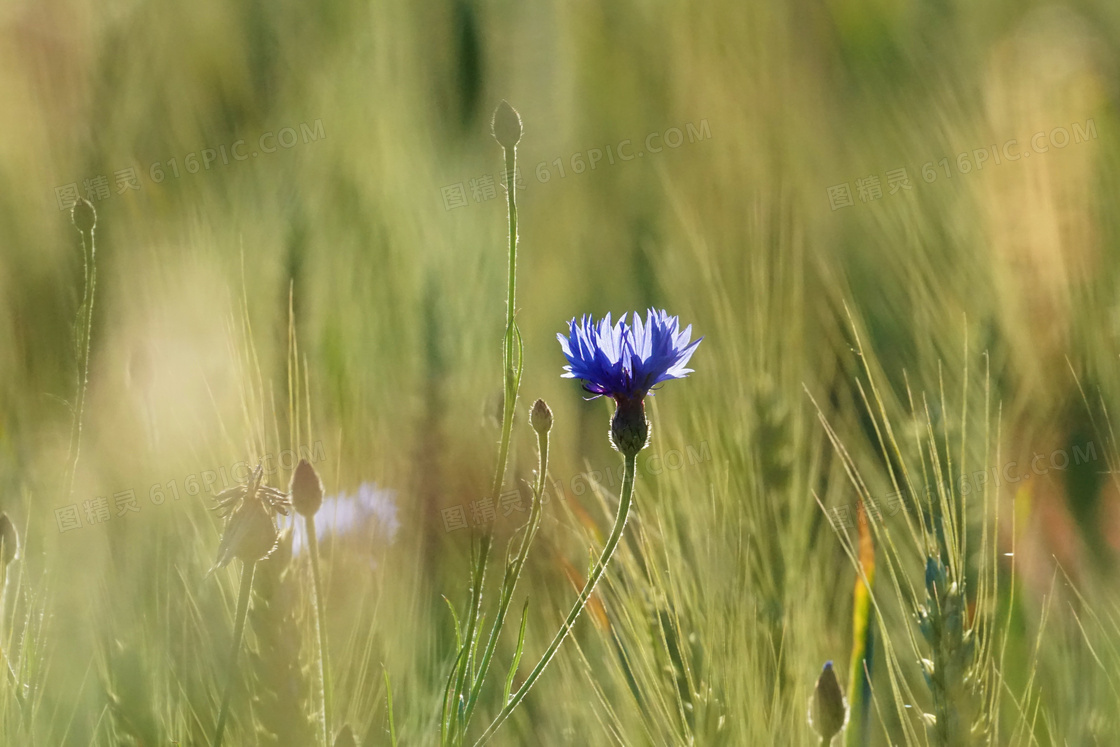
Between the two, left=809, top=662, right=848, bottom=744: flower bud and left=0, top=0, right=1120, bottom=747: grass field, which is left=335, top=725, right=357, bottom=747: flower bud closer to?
left=0, top=0, right=1120, bottom=747: grass field

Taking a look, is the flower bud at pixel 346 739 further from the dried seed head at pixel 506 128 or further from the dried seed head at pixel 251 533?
the dried seed head at pixel 506 128

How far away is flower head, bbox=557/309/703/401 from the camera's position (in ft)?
2.80

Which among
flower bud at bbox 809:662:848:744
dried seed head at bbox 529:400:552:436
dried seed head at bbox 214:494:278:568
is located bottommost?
flower bud at bbox 809:662:848:744

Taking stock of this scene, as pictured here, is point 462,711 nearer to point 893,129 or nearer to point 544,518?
point 544,518

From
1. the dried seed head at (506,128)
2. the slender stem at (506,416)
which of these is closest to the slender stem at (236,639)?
the slender stem at (506,416)

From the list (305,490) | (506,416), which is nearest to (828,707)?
(506,416)

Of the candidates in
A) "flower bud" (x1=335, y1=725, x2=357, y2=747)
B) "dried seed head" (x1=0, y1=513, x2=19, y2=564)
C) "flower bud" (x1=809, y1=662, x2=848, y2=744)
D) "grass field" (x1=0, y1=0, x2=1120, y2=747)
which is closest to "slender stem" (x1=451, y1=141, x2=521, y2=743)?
"grass field" (x1=0, y1=0, x2=1120, y2=747)

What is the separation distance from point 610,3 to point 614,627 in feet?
6.33

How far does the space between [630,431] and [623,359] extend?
0.26ft

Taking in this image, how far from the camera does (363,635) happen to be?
955mm

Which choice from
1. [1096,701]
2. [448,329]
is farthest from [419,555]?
[1096,701]

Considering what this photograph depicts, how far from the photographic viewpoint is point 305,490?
2.57ft

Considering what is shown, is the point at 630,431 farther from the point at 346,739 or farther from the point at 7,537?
the point at 7,537

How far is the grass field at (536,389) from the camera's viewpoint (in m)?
0.92
